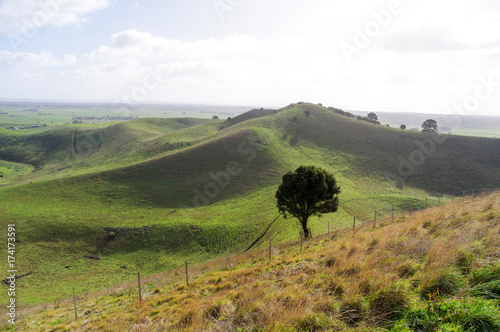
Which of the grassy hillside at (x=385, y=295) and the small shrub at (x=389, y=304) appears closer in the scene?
the grassy hillside at (x=385, y=295)

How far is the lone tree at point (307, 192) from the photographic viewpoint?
95.2 ft

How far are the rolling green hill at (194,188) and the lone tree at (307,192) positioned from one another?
310 centimetres

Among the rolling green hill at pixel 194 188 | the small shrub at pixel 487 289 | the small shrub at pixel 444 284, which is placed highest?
the small shrub at pixel 487 289

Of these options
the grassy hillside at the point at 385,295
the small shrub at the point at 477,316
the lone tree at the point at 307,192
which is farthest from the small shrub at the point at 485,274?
the lone tree at the point at 307,192

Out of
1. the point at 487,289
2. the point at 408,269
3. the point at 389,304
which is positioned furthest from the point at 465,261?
the point at 389,304

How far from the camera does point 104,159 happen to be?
92938 mm

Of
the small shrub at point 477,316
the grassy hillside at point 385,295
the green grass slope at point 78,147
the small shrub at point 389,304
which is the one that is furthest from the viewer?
the green grass slope at point 78,147

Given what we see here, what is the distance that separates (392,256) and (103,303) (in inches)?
647

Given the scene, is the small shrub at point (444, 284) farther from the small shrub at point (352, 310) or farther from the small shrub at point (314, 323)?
the small shrub at point (314, 323)

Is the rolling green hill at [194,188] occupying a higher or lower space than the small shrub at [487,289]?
lower

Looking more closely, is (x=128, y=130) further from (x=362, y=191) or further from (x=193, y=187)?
(x=362, y=191)

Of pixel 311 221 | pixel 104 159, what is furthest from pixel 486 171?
pixel 104 159

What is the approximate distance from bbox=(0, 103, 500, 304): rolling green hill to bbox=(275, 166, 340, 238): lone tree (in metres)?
3.10

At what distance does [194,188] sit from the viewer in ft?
185
